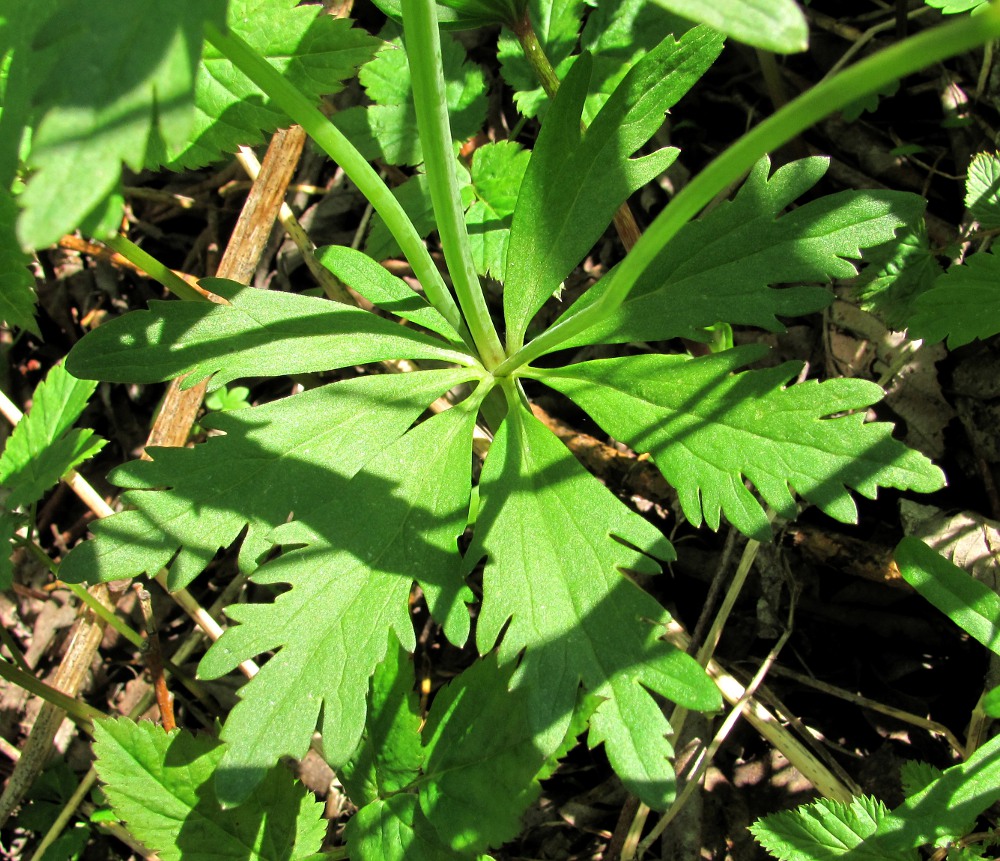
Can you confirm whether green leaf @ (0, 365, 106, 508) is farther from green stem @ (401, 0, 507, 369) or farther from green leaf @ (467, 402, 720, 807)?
green leaf @ (467, 402, 720, 807)

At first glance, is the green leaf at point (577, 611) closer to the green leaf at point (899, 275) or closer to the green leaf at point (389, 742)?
the green leaf at point (389, 742)

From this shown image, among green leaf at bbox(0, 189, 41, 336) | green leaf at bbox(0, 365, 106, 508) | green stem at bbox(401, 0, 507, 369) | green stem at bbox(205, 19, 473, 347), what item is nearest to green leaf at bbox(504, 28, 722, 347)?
green stem at bbox(401, 0, 507, 369)

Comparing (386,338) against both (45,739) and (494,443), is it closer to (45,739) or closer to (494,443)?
(494,443)

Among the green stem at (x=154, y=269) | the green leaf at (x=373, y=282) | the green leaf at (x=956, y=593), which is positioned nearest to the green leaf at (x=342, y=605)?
the green leaf at (x=373, y=282)

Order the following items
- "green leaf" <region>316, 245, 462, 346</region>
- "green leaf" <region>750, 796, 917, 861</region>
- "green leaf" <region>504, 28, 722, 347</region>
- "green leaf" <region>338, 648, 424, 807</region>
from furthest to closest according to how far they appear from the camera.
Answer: "green leaf" <region>316, 245, 462, 346</region> < "green leaf" <region>338, 648, 424, 807</region> < "green leaf" <region>504, 28, 722, 347</region> < "green leaf" <region>750, 796, 917, 861</region>

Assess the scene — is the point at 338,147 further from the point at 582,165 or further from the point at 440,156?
the point at 582,165

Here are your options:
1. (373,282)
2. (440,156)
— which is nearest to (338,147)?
(440,156)
